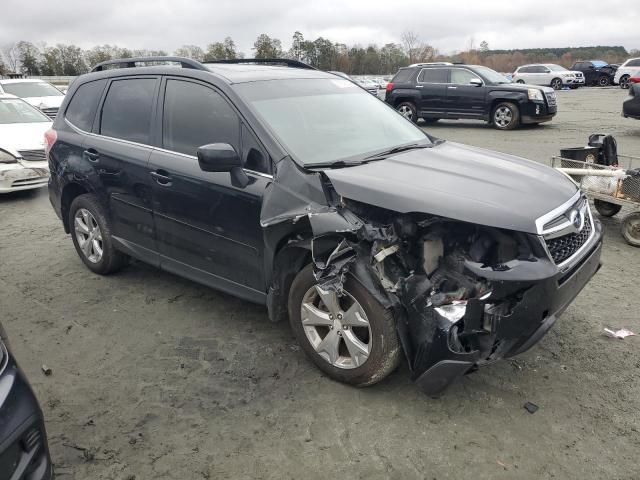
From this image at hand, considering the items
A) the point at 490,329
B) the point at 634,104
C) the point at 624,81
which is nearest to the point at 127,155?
the point at 490,329

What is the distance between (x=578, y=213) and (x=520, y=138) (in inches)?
424

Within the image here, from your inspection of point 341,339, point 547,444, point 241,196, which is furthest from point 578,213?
point 241,196

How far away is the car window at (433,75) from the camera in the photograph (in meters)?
15.4

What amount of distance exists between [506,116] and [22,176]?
480 inches

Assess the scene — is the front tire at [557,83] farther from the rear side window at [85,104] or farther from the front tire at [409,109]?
the rear side window at [85,104]

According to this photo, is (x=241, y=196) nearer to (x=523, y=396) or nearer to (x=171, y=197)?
(x=171, y=197)

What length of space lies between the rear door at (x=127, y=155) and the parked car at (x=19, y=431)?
2078 mm

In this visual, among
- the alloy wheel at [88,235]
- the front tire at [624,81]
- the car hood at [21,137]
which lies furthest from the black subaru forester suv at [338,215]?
the front tire at [624,81]

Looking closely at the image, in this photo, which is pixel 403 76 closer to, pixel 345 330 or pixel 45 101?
pixel 45 101

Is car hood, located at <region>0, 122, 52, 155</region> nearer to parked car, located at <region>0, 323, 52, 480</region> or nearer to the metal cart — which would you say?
parked car, located at <region>0, 323, 52, 480</region>

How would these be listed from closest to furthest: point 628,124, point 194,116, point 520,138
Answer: point 194,116, point 520,138, point 628,124

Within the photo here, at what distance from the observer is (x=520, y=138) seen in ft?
43.2

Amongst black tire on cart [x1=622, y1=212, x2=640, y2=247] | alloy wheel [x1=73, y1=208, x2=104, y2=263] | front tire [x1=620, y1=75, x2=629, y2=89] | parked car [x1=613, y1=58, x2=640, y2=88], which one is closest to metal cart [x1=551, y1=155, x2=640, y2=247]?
black tire on cart [x1=622, y1=212, x2=640, y2=247]

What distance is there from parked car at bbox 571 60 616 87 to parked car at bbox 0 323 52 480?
1605 inches
